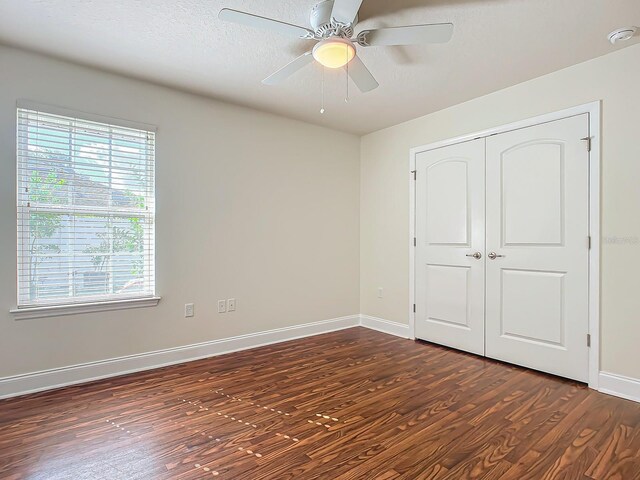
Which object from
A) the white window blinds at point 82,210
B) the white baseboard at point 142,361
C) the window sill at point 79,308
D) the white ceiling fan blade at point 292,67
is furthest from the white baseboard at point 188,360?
the white ceiling fan blade at point 292,67

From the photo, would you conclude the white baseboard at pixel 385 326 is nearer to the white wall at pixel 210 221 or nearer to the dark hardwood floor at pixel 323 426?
the white wall at pixel 210 221

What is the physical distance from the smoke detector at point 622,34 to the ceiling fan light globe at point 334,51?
175 cm

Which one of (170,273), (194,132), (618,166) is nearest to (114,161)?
(194,132)

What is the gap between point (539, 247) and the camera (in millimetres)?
2961

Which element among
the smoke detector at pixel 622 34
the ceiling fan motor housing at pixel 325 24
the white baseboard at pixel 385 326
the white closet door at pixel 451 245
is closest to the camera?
the ceiling fan motor housing at pixel 325 24

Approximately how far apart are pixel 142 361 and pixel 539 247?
3.56 metres

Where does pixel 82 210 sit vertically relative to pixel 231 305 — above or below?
above

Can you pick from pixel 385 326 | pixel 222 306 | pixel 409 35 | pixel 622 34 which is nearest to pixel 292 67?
pixel 409 35

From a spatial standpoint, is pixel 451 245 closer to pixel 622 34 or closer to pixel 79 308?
pixel 622 34

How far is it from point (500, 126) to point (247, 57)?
232 centimetres

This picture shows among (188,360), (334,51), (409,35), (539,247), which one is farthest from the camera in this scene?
(188,360)

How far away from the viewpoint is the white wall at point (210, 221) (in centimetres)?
256

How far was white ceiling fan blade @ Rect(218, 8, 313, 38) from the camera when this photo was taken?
1.79 meters

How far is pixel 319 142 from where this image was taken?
424 centimetres
